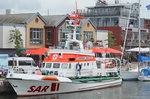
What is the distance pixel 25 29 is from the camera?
214 feet

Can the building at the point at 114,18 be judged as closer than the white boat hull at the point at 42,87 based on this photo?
No

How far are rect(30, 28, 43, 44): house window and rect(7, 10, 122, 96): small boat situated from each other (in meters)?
16.9

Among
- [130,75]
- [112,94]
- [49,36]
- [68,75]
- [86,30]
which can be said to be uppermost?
[86,30]

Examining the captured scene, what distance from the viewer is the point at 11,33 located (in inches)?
2479

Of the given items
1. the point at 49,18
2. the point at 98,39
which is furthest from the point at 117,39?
the point at 49,18

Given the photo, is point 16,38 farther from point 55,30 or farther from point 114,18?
point 114,18

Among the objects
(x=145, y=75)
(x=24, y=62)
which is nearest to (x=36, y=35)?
(x=24, y=62)

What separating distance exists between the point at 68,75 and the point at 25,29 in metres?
22.7

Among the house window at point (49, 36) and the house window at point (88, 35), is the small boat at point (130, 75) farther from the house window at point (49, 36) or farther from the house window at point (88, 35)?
the house window at point (88, 35)

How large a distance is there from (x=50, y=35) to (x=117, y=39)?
22217mm

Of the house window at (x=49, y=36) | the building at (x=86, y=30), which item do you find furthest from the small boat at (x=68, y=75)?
the building at (x=86, y=30)

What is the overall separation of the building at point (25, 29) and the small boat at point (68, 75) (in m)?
15.2

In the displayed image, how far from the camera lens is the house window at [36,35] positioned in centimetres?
6661

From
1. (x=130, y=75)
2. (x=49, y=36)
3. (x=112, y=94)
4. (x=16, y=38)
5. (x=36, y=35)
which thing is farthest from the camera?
(x=49, y=36)
